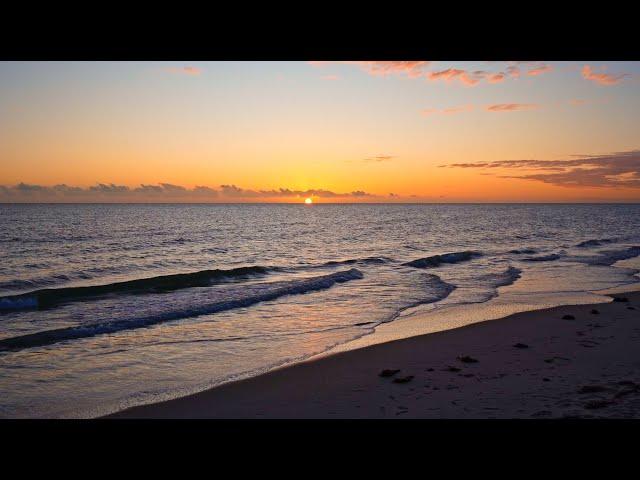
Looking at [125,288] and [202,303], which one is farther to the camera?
[125,288]

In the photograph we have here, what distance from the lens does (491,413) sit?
5250 mm

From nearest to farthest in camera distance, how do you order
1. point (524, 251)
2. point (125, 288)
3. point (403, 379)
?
point (403, 379) → point (125, 288) → point (524, 251)

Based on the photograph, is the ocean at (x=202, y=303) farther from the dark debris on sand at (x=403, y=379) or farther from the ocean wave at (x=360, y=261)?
the dark debris on sand at (x=403, y=379)

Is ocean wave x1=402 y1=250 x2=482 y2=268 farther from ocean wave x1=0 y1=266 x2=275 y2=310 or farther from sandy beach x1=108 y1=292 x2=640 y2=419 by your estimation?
sandy beach x1=108 y1=292 x2=640 y2=419

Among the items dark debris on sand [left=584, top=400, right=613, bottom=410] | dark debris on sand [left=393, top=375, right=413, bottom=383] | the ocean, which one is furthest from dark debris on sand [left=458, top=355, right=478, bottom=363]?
the ocean

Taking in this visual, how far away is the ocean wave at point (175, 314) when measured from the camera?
989cm

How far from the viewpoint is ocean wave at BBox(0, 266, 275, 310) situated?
560 inches

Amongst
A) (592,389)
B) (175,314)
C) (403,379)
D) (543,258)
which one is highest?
(592,389)

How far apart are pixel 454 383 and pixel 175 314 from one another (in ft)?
26.2

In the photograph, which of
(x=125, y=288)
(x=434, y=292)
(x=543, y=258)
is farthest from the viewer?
(x=543, y=258)

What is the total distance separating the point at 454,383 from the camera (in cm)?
655

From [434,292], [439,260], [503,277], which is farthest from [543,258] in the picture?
[434,292]

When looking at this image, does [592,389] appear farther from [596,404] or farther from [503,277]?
[503,277]
